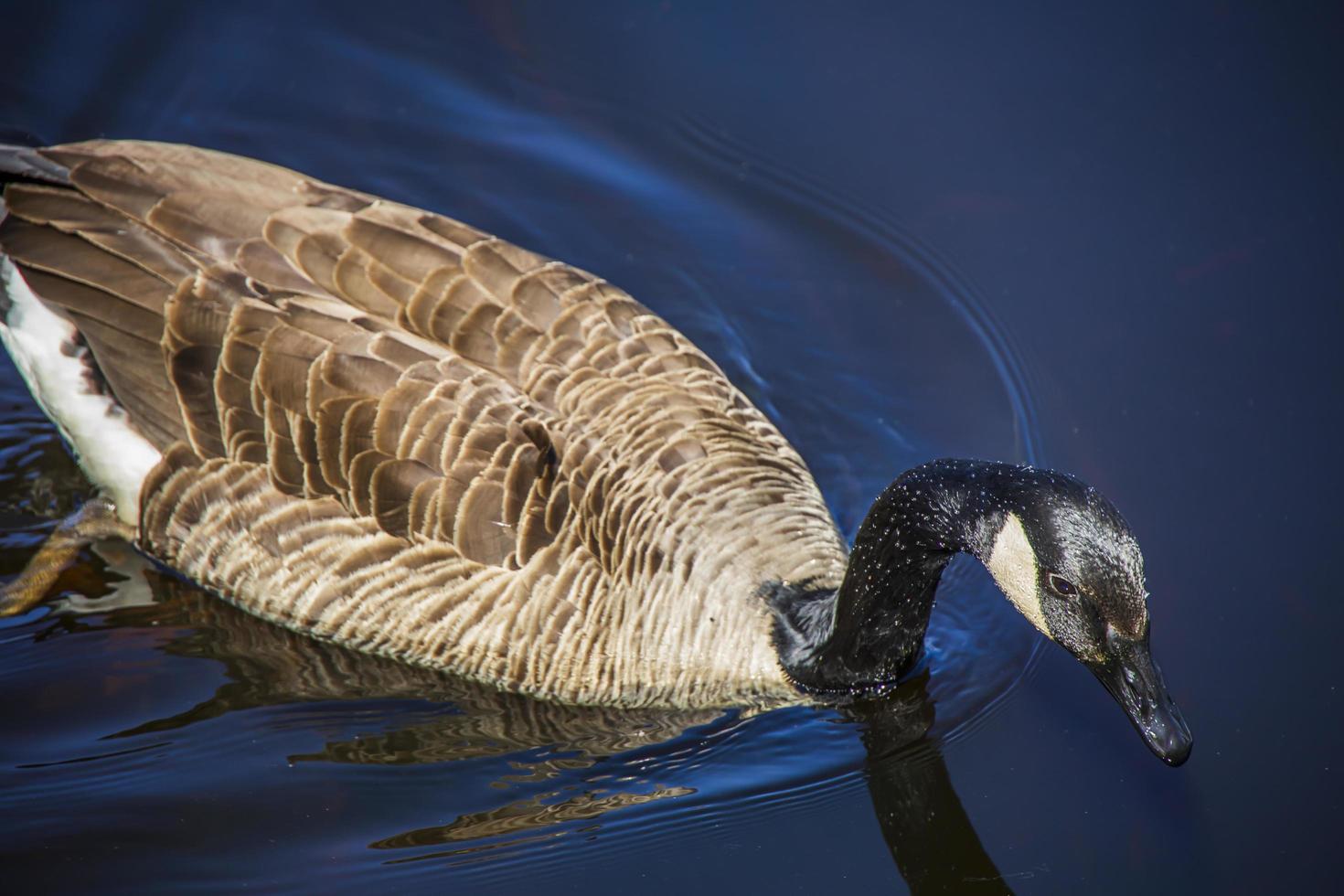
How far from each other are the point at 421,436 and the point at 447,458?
151mm

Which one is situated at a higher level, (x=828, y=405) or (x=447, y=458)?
(x=828, y=405)

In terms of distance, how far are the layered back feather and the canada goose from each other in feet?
0.04

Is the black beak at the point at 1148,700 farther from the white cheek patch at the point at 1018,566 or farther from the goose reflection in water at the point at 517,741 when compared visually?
the goose reflection in water at the point at 517,741

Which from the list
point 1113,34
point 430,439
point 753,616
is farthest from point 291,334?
point 1113,34

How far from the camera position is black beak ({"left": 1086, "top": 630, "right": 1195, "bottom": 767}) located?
538 cm

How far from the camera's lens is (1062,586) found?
5.40 m

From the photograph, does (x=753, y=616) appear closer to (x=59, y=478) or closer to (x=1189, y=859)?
(x=1189, y=859)

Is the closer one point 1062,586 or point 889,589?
point 1062,586

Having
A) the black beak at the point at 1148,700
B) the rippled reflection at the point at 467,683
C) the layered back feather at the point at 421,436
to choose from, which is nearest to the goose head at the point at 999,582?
the black beak at the point at 1148,700

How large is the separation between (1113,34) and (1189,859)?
5718mm

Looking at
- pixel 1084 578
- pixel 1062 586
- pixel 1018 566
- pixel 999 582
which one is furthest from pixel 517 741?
pixel 1084 578

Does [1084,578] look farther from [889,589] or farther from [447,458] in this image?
[447,458]

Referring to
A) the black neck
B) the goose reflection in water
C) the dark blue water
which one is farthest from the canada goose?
the dark blue water

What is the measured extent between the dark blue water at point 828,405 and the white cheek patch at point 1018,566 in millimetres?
1099
